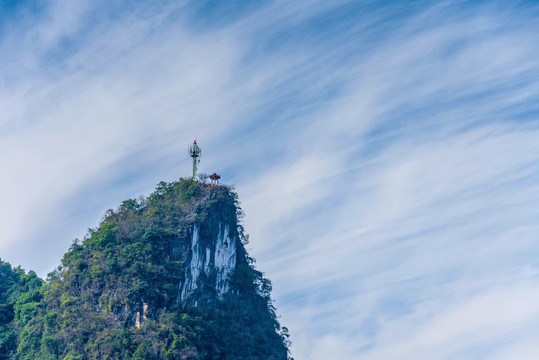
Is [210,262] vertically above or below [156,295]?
above

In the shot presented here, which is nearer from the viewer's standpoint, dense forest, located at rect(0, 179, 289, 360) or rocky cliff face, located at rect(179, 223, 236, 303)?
dense forest, located at rect(0, 179, 289, 360)

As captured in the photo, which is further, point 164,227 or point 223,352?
point 164,227

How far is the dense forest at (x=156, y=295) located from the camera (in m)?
49.7

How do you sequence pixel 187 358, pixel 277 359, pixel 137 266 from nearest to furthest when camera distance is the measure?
1. pixel 187 358
2. pixel 137 266
3. pixel 277 359

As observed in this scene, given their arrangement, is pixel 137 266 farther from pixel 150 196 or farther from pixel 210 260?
pixel 150 196

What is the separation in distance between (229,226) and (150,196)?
24.2ft

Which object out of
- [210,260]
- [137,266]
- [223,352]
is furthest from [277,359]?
[137,266]

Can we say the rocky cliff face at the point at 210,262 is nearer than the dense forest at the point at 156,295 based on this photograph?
No

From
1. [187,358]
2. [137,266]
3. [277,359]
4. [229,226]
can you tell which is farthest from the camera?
[229,226]

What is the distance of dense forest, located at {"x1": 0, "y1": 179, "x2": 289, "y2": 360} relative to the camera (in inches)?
1957

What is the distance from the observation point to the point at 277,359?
5525cm

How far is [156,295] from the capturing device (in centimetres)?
5109

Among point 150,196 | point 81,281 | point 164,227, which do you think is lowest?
point 81,281

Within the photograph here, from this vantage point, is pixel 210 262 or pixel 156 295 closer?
pixel 156 295
